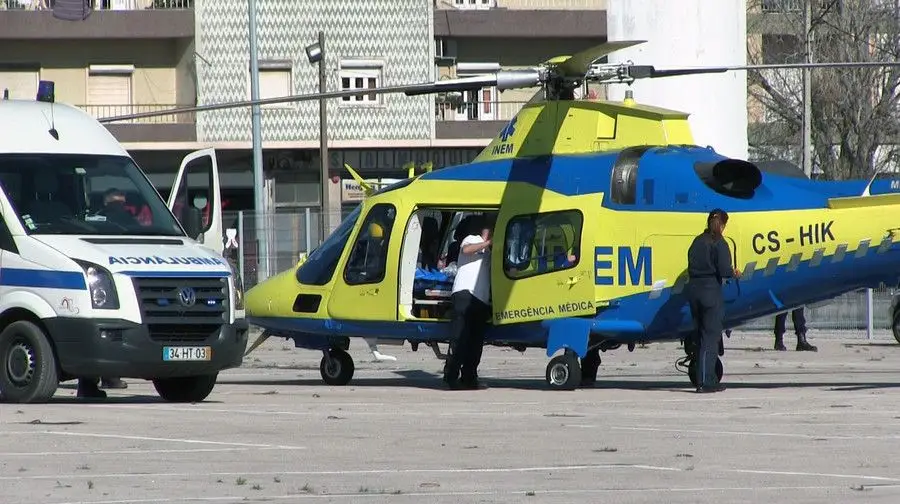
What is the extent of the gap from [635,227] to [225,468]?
768cm

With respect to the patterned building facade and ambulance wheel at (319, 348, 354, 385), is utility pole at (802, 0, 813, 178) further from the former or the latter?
ambulance wheel at (319, 348, 354, 385)

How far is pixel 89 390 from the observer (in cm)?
1764

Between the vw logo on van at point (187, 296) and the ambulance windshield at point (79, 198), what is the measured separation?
37.7 inches

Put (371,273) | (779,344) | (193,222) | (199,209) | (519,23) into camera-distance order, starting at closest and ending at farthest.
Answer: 1. (193,222)
2. (199,209)
3. (371,273)
4. (779,344)
5. (519,23)

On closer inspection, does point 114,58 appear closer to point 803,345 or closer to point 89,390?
point 803,345

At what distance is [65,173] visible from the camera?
1662 cm

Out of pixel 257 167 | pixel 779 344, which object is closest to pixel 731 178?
pixel 779 344

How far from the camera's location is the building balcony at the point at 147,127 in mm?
46812

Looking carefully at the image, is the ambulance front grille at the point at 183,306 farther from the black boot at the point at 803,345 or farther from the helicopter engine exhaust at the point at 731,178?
the black boot at the point at 803,345

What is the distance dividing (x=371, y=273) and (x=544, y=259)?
222 cm

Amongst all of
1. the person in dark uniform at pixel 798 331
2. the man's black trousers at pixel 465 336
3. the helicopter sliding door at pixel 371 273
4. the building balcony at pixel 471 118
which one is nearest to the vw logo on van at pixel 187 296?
the man's black trousers at pixel 465 336

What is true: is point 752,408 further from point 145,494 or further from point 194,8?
point 194,8

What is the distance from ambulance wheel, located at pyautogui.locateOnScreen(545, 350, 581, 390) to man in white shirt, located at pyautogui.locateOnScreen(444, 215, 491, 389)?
33.6 inches

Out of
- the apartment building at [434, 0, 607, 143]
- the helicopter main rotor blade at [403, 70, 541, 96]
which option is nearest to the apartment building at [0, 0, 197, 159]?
the apartment building at [434, 0, 607, 143]
